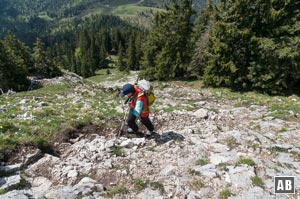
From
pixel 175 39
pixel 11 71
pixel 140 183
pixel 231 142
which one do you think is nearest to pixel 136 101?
pixel 140 183

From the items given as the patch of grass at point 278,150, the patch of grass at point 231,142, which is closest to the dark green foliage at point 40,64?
the patch of grass at point 231,142

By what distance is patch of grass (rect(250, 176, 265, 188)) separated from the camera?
291 inches

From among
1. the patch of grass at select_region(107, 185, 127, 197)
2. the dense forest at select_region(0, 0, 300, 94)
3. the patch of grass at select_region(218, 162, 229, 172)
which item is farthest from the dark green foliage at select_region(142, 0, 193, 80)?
the patch of grass at select_region(107, 185, 127, 197)

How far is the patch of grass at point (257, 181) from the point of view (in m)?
7.38

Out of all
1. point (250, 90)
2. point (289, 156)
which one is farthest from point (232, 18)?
point (289, 156)

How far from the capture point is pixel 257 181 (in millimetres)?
7477

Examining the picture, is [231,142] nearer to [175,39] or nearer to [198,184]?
[198,184]

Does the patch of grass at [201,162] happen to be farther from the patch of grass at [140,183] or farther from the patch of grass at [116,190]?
the patch of grass at [116,190]

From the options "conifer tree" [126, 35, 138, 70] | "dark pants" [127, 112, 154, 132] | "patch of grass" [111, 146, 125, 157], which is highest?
"dark pants" [127, 112, 154, 132]

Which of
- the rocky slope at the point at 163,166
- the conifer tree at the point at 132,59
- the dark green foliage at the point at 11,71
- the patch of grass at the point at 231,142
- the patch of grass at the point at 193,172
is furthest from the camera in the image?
the conifer tree at the point at 132,59

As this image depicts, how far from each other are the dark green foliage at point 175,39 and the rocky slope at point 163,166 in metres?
21.0

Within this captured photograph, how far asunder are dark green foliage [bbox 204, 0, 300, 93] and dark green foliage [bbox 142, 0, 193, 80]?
7627 millimetres

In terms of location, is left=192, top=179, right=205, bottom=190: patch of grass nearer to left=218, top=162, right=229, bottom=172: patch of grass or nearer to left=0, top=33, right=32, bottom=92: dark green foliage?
left=218, top=162, right=229, bottom=172: patch of grass

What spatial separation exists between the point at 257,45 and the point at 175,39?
39.1 feet
